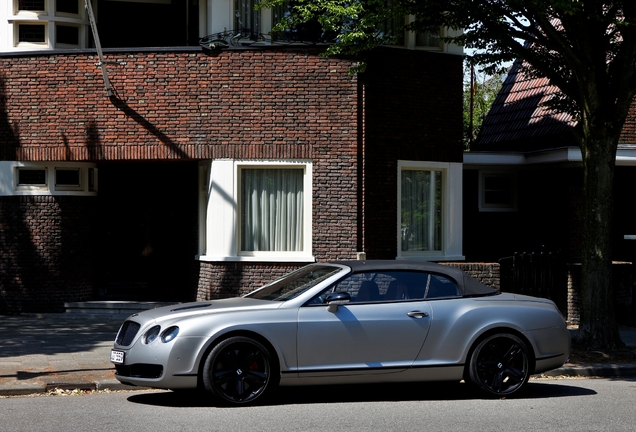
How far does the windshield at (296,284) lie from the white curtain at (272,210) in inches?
245

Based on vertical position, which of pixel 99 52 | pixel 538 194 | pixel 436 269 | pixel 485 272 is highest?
pixel 99 52

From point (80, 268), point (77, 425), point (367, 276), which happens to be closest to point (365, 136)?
point (80, 268)

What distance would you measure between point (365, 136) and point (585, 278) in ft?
15.6

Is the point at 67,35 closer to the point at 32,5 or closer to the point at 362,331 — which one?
the point at 32,5

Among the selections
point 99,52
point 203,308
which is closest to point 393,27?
point 99,52

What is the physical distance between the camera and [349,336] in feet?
31.1

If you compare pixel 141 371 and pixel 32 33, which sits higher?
pixel 32 33

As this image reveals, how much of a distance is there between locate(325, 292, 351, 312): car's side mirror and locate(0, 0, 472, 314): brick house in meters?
6.84

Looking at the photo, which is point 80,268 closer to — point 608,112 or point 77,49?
point 77,49

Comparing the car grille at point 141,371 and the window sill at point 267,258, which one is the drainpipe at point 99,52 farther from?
the car grille at point 141,371

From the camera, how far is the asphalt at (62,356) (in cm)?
1042

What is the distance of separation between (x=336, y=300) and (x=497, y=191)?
39.2 ft

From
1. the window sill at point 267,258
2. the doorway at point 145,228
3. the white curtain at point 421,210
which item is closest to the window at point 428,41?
the white curtain at point 421,210

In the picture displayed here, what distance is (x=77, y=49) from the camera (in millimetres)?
16812
